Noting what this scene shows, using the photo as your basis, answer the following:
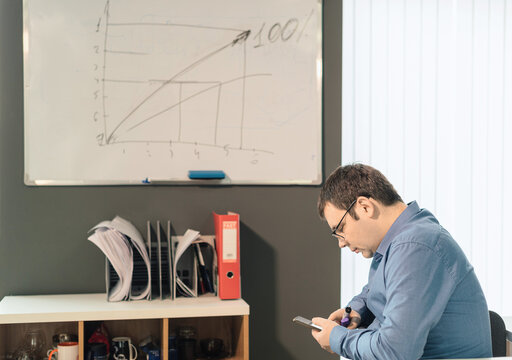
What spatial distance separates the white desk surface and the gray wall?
21 cm

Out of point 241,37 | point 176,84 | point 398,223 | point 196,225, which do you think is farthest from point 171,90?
point 398,223

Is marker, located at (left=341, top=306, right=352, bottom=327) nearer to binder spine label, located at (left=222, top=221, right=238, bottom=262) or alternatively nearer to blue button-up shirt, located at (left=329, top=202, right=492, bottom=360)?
blue button-up shirt, located at (left=329, top=202, right=492, bottom=360)

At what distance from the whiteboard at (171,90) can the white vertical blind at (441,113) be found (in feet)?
0.96

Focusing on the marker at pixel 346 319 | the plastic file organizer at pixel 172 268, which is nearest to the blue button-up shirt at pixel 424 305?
the marker at pixel 346 319

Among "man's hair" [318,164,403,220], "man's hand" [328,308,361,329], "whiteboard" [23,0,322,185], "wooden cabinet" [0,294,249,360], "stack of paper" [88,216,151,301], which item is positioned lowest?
"wooden cabinet" [0,294,249,360]

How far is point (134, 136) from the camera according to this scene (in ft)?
8.51

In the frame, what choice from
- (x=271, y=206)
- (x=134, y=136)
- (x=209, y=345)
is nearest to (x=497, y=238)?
(x=271, y=206)

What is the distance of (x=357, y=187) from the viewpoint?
160 cm

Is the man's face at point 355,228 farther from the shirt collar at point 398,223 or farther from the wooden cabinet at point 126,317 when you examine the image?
the wooden cabinet at point 126,317

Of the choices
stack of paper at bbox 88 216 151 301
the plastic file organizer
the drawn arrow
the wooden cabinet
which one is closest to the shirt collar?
the wooden cabinet

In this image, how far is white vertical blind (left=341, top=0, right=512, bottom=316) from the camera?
9.46 ft

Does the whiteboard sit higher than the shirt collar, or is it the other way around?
the whiteboard

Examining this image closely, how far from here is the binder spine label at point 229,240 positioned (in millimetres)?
2336

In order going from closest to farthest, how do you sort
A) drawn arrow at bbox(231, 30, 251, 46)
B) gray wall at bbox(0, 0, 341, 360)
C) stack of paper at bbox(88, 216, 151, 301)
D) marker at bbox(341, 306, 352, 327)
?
1. marker at bbox(341, 306, 352, 327)
2. stack of paper at bbox(88, 216, 151, 301)
3. gray wall at bbox(0, 0, 341, 360)
4. drawn arrow at bbox(231, 30, 251, 46)
